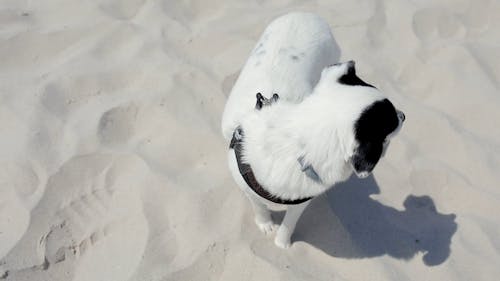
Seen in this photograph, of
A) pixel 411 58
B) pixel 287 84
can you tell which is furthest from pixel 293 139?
pixel 411 58

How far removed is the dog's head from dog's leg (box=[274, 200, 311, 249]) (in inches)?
27.5

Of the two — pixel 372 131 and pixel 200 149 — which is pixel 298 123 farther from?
pixel 200 149

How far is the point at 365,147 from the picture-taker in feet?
5.95

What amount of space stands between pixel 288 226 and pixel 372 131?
3.33ft

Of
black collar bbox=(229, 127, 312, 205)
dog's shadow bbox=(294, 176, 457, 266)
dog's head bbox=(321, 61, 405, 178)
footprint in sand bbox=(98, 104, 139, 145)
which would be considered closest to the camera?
dog's head bbox=(321, 61, 405, 178)

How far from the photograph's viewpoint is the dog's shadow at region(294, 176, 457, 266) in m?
2.77

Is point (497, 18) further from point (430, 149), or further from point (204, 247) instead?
point (204, 247)

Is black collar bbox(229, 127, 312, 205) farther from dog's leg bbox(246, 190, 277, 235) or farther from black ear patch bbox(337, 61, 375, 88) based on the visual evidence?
black ear patch bbox(337, 61, 375, 88)

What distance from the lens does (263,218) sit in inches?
108

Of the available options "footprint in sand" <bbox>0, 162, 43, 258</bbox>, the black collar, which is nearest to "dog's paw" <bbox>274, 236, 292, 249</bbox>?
the black collar

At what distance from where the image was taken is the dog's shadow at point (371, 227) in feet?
9.07

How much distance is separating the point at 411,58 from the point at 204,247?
2298 mm

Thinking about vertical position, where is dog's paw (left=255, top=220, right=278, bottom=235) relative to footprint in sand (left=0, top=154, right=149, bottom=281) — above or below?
above

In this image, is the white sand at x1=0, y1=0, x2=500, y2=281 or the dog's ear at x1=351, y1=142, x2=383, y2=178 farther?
the white sand at x1=0, y1=0, x2=500, y2=281
